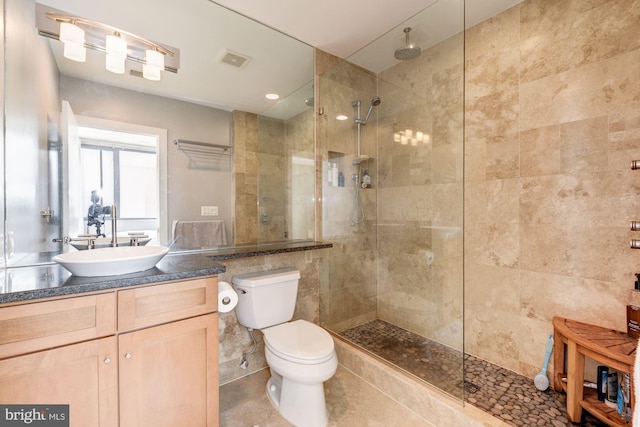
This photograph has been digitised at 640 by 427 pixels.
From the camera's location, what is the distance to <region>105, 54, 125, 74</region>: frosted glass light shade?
1.58 m

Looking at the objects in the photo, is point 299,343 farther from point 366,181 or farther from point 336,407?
point 366,181

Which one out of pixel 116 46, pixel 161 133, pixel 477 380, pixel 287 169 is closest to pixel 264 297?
pixel 287 169

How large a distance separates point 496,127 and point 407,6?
107 cm

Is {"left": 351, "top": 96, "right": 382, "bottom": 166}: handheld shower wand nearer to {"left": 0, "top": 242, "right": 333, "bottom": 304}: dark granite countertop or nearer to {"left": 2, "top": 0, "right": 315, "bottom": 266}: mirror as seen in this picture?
{"left": 2, "top": 0, "right": 315, "bottom": 266}: mirror

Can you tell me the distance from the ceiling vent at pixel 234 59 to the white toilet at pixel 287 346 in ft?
5.10

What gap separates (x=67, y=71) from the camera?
1.51m

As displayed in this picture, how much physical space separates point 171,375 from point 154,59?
1.80 m

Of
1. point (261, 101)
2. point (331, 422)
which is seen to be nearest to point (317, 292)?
point (331, 422)

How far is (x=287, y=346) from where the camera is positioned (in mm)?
1594

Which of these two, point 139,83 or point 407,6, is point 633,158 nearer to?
point 407,6

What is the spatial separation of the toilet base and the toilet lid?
8.8 inches

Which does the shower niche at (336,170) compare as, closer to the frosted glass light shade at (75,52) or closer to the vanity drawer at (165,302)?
the vanity drawer at (165,302)

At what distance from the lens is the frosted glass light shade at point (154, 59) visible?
170 cm

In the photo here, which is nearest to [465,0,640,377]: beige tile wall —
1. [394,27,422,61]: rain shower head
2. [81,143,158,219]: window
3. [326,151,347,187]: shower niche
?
[394,27,422,61]: rain shower head
